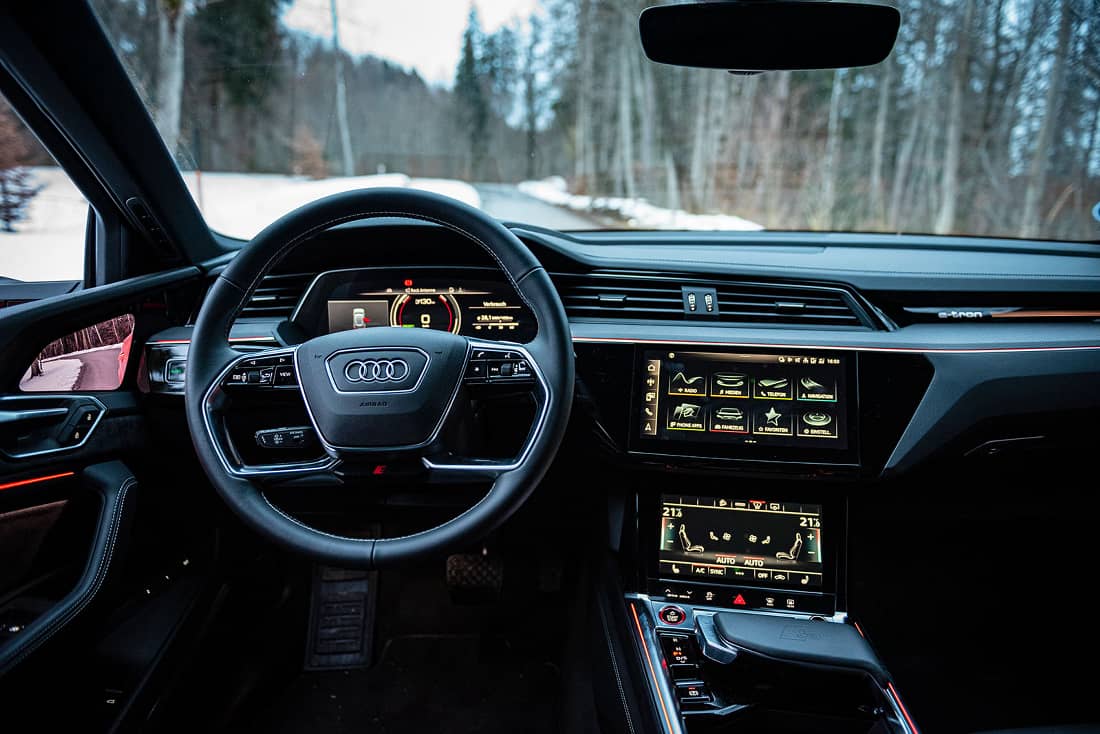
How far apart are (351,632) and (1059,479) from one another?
2.51m

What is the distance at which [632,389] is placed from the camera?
2.08m

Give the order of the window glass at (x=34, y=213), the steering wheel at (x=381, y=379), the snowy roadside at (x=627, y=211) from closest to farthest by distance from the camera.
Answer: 1. the steering wheel at (x=381, y=379)
2. the window glass at (x=34, y=213)
3. the snowy roadside at (x=627, y=211)

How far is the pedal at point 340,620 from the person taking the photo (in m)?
2.62

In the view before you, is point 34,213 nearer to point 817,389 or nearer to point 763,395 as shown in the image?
point 763,395

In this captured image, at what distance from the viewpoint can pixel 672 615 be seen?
6.93 feet

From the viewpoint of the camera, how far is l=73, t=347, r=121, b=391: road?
192 cm

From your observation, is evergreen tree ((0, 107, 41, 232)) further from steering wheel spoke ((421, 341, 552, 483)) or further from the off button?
the off button

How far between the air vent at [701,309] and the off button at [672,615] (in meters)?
0.86

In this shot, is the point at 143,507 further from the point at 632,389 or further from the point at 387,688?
the point at 632,389

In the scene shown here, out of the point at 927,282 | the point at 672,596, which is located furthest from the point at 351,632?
the point at 927,282

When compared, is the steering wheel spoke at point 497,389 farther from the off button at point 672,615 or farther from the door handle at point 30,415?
the door handle at point 30,415

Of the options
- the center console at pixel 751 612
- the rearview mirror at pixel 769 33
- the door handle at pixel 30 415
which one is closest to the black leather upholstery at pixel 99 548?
the door handle at pixel 30 415

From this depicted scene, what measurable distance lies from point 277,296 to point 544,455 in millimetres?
1134

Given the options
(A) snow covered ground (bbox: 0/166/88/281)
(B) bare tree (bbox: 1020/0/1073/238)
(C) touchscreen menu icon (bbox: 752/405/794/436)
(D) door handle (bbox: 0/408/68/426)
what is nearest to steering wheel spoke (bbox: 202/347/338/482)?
(D) door handle (bbox: 0/408/68/426)
